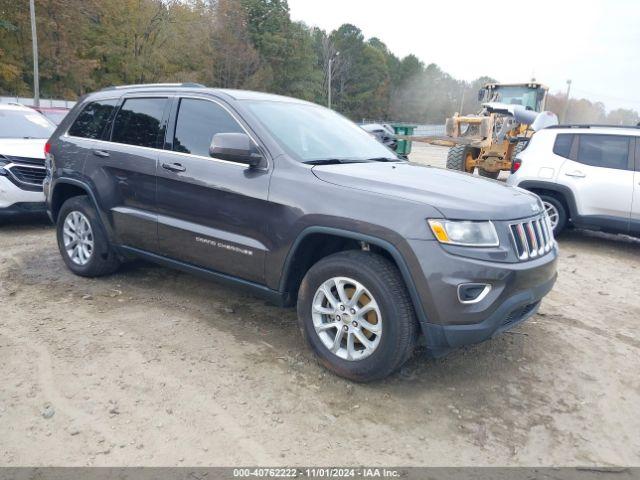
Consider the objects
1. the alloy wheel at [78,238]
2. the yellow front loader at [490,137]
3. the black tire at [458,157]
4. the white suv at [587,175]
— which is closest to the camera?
the alloy wheel at [78,238]

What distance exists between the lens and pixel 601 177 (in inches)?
278

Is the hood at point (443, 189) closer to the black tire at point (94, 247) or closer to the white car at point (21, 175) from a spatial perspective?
the black tire at point (94, 247)

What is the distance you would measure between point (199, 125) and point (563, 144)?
5508 millimetres

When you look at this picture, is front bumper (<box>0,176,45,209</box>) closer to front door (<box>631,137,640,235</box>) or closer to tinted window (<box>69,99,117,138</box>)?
tinted window (<box>69,99,117,138</box>)

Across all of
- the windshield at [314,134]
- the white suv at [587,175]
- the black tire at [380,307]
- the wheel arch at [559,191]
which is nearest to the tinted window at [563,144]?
the white suv at [587,175]

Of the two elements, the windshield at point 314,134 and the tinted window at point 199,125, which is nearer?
the windshield at point 314,134

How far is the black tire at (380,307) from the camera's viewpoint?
3.10 metres

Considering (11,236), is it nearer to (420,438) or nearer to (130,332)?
(130,332)

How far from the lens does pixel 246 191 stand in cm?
371

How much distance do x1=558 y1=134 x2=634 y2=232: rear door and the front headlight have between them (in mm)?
4767

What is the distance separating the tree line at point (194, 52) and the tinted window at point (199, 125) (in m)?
36.8

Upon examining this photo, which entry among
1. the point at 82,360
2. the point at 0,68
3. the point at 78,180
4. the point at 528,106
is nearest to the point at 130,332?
the point at 82,360

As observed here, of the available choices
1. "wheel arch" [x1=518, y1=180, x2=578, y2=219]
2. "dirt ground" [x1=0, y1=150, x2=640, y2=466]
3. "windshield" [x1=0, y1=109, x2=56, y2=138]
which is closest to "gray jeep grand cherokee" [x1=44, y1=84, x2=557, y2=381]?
"dirt ground" [x1=0, y1=150, x2=640, y2=466]

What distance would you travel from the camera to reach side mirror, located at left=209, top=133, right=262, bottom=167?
139 inches
